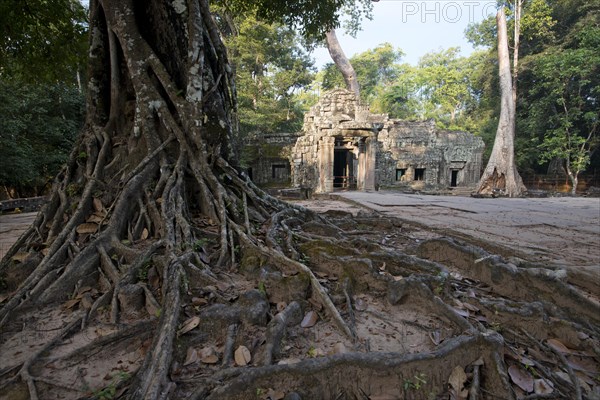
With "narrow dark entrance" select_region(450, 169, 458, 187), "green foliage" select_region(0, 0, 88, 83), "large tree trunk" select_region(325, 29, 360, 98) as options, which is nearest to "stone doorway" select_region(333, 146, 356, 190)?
"large tree trunk" select_region(325, 29, 360, 98)

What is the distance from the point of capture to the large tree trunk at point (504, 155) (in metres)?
14.9

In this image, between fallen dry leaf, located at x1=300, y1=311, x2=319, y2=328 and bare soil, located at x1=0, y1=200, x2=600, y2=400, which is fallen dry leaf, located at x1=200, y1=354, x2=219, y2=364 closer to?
bare soil, located at x1=0, y1=200, x2=600, y2=400

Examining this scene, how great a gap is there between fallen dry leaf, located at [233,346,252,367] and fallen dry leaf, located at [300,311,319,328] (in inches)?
16.6

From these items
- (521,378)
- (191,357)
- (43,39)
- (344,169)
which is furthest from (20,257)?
(344,169)

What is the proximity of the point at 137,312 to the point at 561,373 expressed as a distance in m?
2.51

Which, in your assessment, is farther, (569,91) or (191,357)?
(569,91)

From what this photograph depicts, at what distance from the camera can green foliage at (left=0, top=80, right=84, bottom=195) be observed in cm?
920

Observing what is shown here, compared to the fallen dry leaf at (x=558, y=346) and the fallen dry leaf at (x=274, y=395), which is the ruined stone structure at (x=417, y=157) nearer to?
the fallen dry leaf at (x=558, y=346)

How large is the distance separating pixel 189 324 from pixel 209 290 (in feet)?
1.31

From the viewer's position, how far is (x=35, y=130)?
34.5ft

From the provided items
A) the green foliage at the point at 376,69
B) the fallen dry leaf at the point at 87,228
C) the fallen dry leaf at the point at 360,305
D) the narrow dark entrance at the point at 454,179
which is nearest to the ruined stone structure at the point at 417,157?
the narrow dark entrance at the point at 454,179

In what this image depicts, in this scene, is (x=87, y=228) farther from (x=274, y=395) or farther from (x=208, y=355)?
(x=274, y=395)

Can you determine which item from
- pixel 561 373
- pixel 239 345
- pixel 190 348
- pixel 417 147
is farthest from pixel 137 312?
pixel 417 147

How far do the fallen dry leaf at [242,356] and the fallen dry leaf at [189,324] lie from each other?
325 millimetres
